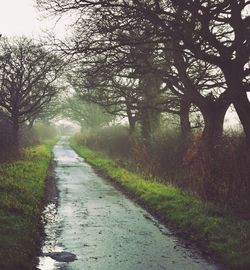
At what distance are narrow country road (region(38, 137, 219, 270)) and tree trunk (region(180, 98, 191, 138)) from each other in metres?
6.92

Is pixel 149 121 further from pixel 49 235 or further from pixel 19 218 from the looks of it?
pixel 49 235

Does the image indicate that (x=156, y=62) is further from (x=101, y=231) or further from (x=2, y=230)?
(x=2, y=230)

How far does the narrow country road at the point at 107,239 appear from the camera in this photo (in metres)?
7.55

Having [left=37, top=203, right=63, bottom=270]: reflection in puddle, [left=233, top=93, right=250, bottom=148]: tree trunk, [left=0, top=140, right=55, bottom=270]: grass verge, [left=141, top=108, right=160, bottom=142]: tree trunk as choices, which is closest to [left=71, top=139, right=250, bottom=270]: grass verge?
[left=233, top=93, right=250, bottom=148]: tree trunk

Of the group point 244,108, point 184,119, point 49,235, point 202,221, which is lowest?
point 49,235

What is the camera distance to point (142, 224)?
423 inches

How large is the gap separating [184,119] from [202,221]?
13110 mm

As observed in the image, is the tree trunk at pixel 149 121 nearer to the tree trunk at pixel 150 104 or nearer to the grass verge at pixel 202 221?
the tree trunk at pixel 150 104

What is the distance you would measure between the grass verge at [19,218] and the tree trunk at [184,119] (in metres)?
7.31

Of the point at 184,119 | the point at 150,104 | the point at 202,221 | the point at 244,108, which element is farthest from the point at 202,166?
the point at 150,104

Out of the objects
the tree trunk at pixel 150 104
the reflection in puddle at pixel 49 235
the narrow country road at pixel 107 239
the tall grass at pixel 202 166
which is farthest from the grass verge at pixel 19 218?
the tree trunk at pixel 150 104

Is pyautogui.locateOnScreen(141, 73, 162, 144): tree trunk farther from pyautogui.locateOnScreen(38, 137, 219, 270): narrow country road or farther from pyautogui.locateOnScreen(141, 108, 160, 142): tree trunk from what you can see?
pyautogui.locateOnScreen(38, 137, 219, 270): narrow country road

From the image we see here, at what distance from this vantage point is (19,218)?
1018cm

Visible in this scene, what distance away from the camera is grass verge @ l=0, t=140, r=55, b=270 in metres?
7.38
